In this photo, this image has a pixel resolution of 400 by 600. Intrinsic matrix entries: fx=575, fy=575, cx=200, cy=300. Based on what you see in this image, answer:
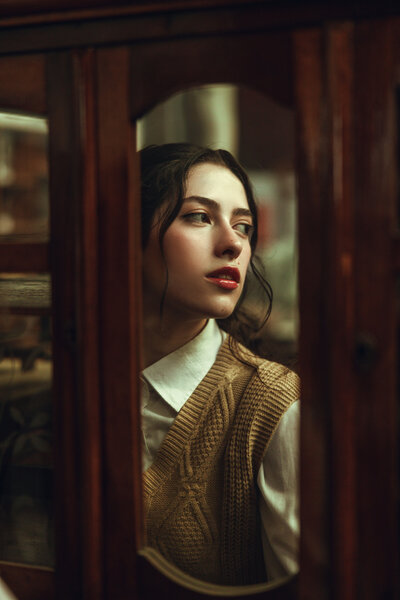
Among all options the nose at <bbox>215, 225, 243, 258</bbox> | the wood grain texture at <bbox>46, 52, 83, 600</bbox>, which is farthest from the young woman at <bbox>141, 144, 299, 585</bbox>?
the wood grain texture at <bbox>46, 52, 83, 600</bbox>

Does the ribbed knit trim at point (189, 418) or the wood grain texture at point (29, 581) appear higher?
the ribbed knit trim at point (189, 418)

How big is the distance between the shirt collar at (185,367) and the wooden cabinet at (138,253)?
0.05 meters

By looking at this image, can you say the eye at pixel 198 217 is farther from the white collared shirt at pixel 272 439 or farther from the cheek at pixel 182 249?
the white collared shirt at pixel 272 439

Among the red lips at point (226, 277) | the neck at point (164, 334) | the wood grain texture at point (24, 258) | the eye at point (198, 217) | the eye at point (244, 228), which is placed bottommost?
the neck at point (164, 334)

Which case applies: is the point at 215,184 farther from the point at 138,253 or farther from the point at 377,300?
the point at 377,300

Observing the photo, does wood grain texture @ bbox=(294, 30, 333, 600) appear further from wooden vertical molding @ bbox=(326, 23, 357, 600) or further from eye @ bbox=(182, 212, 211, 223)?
eye @ bbox=(182, 212, 211, 223)

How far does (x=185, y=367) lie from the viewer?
87 cm

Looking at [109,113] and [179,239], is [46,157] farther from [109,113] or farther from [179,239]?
[179,239]

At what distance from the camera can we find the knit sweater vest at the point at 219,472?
83cm

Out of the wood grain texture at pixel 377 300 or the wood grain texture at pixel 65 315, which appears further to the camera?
the wood grain texture at pixel 65 315

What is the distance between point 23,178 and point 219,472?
53 cm

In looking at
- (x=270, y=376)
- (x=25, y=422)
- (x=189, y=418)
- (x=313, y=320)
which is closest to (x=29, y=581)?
(x=25, y=422)

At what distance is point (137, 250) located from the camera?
0.82 meters

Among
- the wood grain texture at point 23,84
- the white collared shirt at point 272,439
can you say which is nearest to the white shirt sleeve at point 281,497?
the white collared shirt at point 272,439
